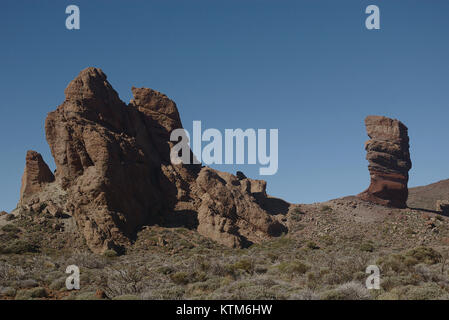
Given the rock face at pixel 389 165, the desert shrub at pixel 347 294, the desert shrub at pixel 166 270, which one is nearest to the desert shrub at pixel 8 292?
the desert shrub at pixel 166 270

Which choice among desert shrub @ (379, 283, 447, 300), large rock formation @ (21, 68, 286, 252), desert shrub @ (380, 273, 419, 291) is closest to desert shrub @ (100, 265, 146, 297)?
desert shrub @ (379, 283, 447, 300)

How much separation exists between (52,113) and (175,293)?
3836 centimetres

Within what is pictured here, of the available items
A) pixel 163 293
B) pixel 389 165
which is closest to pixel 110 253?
pixel 163 293

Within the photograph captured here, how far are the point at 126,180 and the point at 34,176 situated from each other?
12.8 metres

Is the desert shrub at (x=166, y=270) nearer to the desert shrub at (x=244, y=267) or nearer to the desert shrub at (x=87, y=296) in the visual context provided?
the desert shrub at (x=244, y=267)

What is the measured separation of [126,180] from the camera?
146 feet

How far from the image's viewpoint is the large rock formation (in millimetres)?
41781

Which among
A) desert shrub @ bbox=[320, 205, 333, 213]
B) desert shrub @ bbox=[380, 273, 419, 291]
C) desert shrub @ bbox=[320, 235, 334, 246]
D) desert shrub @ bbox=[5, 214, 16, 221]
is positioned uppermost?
desert shrub @ bbox=[320, 205, 333, 213]

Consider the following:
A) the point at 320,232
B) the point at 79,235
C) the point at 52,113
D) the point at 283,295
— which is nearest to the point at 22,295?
the point at 283,295

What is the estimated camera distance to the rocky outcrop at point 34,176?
160 ft

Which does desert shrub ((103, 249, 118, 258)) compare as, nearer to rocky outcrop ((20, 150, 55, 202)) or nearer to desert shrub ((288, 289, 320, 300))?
rocky outcrop ((20, 150, 55, 202))

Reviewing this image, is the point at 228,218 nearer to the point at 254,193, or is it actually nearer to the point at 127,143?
the point at 254,193

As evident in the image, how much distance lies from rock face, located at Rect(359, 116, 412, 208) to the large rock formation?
16.3 m

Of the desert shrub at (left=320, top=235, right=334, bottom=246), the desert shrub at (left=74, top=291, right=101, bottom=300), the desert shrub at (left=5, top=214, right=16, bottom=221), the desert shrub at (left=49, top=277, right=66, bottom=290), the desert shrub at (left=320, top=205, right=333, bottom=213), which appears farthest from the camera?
the desert shrub at (left=320, top=205, right=333, bottom=213)
